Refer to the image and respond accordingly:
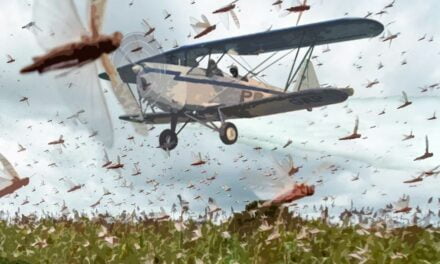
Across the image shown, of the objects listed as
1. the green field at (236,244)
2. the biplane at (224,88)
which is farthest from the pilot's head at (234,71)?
the green field at (236,244)

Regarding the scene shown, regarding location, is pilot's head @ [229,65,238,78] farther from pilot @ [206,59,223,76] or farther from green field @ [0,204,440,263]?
green field @ [0,204,440,263]

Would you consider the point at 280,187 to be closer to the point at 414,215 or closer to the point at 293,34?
the point at 414,215

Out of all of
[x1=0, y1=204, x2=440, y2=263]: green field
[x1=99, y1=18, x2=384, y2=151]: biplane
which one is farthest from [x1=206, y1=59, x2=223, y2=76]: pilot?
[x1=0, y1=204, x2=440, y2=263]: green field

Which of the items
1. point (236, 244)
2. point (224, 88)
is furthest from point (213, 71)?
point (236, 244)

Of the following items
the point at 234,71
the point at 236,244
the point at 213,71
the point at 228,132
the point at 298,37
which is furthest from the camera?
the point at 234,71

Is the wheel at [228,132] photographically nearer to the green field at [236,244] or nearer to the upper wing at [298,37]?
the upper wing at [298,37]

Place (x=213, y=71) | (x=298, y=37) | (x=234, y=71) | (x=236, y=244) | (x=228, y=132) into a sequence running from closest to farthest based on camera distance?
1. (x=236, y=244)
2. (x=228, y=132)
3. (x=298, y=37)
4. (x=213, y=71)
5. (x=234, y=71)

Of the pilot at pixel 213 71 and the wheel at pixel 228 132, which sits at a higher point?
the pilot at pixel 213 71

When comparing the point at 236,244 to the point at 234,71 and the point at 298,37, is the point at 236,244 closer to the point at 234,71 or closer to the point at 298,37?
the point at 298,37

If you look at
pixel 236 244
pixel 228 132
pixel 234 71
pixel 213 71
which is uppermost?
pixel 213 71
